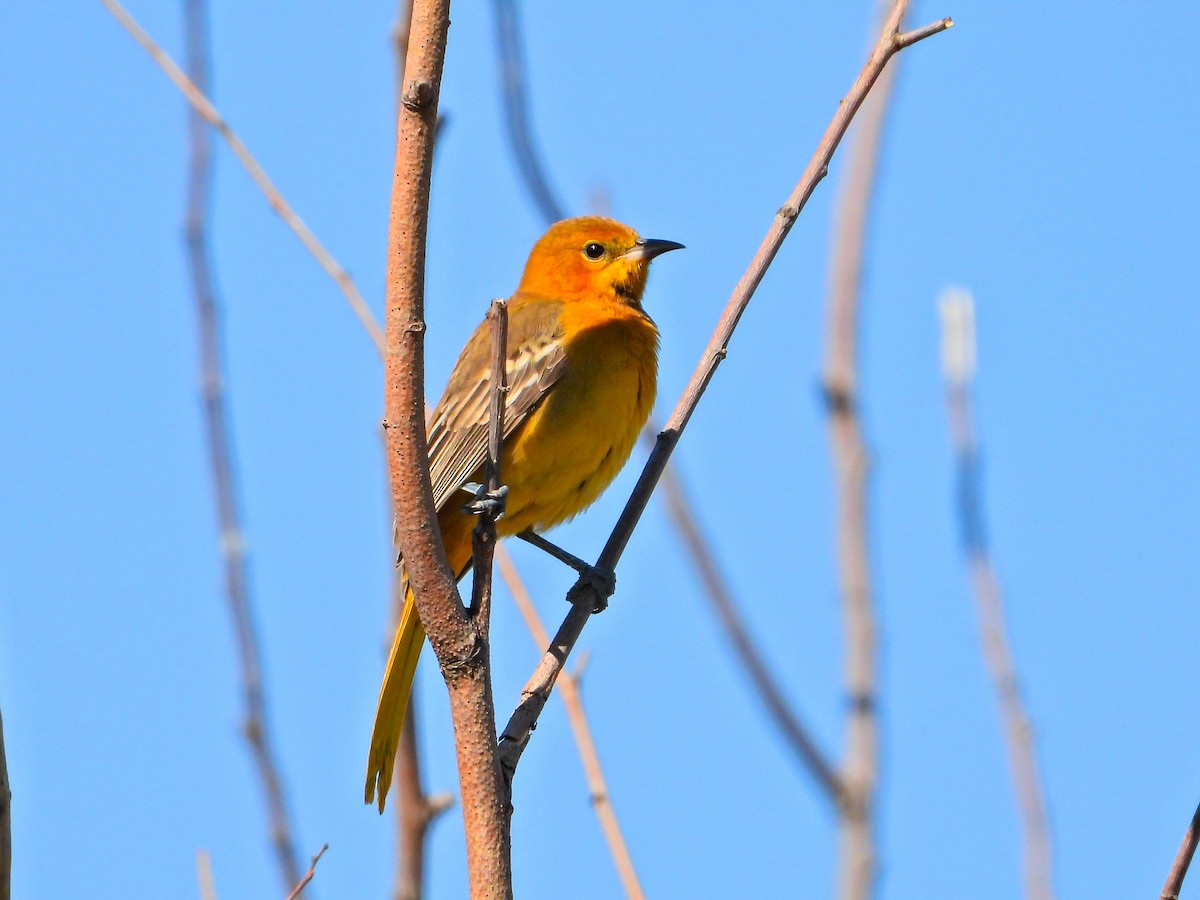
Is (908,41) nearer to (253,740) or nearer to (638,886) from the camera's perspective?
(638,886)

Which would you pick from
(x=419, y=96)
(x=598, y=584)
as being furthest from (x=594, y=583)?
(x=419, y=96)

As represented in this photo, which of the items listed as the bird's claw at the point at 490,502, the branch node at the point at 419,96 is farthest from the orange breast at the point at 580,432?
the branch node at the point at 419,96

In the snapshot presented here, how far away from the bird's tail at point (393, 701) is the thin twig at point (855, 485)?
116 cm

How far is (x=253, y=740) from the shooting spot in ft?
11.8

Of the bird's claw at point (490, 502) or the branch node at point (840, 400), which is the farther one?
the branch node at point (840, 400)

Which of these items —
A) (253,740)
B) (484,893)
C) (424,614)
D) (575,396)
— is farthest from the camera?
(575,396)

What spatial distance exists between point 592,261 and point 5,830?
436 cm

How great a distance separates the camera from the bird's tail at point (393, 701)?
409cm

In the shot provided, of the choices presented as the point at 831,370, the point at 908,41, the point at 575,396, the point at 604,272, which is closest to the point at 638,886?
the point at 831,370

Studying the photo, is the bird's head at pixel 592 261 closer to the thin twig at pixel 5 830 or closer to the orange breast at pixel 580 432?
the orange breast at pixel 580 432

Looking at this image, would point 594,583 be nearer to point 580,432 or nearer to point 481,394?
point 580,432

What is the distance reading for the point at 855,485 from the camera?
379 centimetres

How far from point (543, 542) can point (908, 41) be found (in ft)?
9.47

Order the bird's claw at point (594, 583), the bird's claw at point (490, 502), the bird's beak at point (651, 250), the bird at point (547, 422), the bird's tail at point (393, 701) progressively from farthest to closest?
the bird's beak at point (651, 250)
the bird at point (547, 422)
the bird's tail at point (393, 701)
the bird's claw at point (594, 583)
the bird's claw at point (490, 502)
